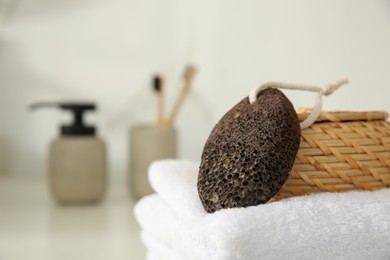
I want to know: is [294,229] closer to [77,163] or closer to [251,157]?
[251,157]

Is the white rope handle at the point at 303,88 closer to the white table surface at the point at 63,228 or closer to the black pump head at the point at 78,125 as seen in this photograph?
the white table surface at the point at 63,228

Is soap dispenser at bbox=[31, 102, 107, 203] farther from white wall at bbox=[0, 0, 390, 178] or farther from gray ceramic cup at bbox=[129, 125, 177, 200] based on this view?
white wall at bbox=[0, 0, 390, 178]

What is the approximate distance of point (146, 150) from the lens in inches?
47.4

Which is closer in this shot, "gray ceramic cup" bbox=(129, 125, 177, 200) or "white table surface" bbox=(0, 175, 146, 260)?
"white table surface" bbox=(0, 175, 146, 260)

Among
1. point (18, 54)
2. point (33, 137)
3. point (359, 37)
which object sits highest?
point (359, 37)

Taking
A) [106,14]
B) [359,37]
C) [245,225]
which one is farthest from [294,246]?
[106,14]

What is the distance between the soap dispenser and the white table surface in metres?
0.03

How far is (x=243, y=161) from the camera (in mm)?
464

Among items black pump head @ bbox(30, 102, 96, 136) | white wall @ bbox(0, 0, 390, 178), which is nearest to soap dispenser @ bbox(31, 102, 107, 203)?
black pump head @ bbox(30, 102, 96, 136)

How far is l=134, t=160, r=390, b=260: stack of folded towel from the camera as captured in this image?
418 millimetres

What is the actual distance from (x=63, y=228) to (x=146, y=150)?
0.29m

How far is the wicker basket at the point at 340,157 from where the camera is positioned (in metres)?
0.51

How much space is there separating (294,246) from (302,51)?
1.31ft

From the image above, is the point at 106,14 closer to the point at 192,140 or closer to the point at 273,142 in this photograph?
the point at 192,140
